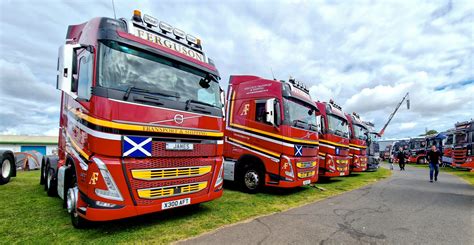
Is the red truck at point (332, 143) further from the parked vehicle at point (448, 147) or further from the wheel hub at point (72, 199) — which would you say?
the parked vehicle at point (448, 147)

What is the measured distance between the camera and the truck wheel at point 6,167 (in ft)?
28.0

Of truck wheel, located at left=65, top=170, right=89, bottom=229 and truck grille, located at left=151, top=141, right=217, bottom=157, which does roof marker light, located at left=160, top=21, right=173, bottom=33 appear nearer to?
truck grille, located at left=151, top=141, right=217, bottom=157

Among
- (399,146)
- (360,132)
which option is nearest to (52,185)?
(360,132)

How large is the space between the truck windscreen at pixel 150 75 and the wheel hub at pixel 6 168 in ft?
26.1

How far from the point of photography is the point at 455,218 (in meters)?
5.31

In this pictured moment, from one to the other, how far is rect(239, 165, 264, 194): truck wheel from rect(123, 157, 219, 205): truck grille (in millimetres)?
2883

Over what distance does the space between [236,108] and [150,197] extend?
4650 millimetres

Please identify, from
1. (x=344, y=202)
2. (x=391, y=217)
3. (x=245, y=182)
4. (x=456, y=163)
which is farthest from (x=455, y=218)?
(x=456, y=163)

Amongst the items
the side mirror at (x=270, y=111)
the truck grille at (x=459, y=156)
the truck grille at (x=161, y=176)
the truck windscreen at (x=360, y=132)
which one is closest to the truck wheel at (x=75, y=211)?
the truck grille at (x=161, y=176)

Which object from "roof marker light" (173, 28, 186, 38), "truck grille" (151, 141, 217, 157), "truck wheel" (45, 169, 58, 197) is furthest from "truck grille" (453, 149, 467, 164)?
"truck wheel" (45, 169, 58, 197)

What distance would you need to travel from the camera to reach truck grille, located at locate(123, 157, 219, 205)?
12.7ft

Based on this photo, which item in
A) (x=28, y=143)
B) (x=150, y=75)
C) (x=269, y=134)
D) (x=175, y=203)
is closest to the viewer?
(x=150, y=75)

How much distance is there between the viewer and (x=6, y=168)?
29.0 feet

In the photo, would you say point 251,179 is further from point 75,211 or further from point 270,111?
point 75,211
